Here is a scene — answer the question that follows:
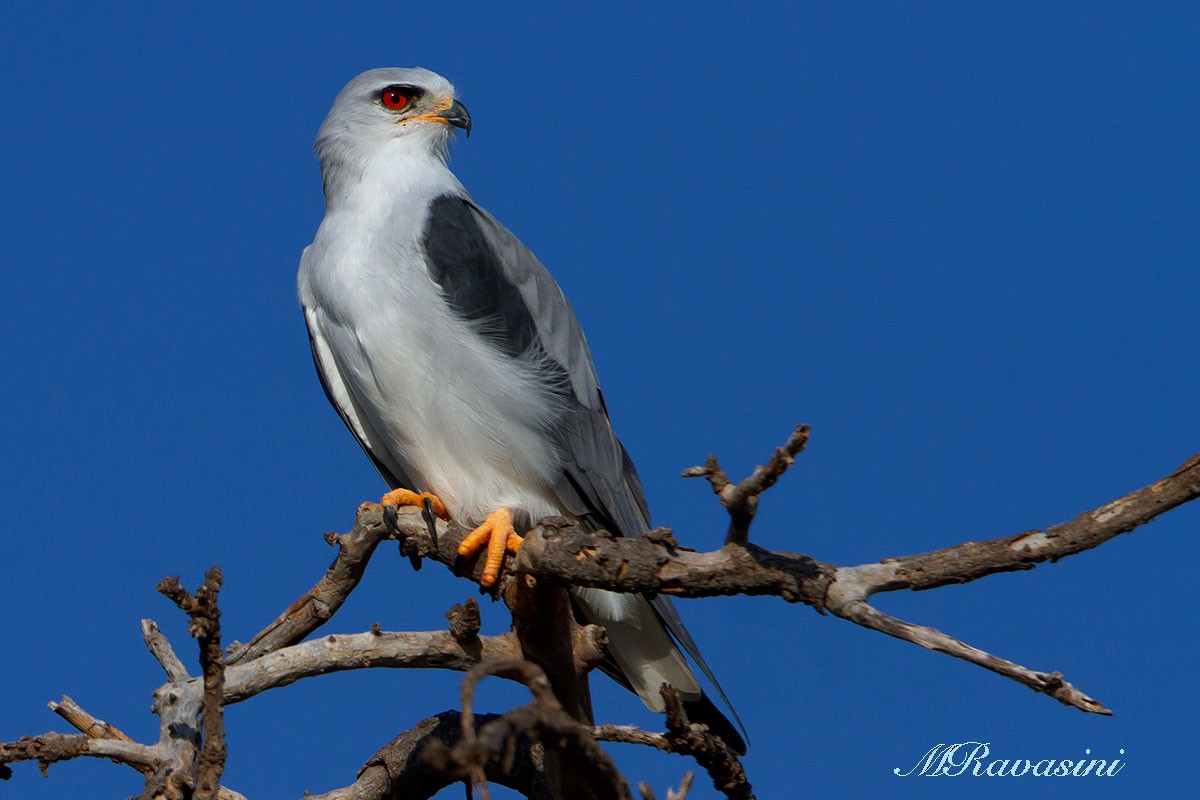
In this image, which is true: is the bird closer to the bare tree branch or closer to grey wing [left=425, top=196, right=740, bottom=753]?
grey wing [left=425, top=196, right=740, bottom=753]

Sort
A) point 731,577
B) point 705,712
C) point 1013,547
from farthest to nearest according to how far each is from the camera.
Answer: point 705,712 < point 731,577 < point 1013,547

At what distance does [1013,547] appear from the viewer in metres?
3.08

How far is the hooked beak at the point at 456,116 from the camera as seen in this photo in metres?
5.71

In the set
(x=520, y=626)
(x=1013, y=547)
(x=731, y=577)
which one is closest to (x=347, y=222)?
(x=520, y=626)

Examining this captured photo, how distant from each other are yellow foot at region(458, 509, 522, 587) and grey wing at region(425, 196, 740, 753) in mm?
480

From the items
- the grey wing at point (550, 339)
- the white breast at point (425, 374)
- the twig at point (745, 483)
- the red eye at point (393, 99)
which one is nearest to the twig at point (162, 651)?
the white breast at point (425, 374)

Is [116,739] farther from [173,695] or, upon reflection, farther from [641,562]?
[641,562]

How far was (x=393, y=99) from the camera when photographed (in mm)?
5707

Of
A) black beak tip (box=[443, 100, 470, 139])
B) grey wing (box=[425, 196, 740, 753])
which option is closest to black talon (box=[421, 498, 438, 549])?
grey wing (box=[425, 196, 740, 753])

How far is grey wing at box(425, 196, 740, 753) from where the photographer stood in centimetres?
482

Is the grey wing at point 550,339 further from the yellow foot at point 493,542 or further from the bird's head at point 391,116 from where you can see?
the bird's head at point 391,116

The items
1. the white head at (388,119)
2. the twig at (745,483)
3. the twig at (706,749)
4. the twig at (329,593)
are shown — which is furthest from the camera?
the white head at (388,119)

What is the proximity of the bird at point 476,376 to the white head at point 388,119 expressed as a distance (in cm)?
26

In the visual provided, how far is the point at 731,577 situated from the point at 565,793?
1.44 metres
